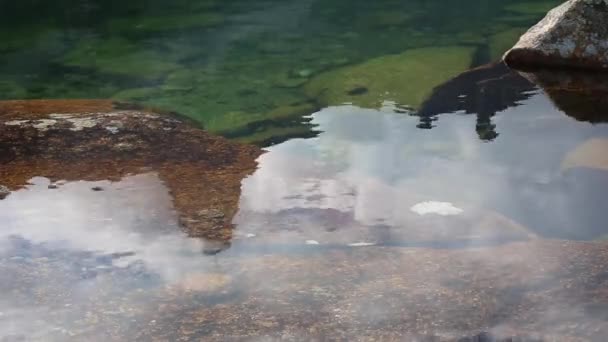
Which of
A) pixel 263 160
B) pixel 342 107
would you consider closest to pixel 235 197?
pixel 263 160

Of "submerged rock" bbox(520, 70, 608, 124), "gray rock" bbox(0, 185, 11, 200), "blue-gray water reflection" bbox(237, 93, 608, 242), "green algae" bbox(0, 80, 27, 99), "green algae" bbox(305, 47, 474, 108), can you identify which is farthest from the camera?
"green algae" bbox(0, 80, 27, 99)

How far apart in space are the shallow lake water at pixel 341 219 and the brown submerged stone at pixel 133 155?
0.29 ft

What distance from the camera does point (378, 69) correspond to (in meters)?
7.52

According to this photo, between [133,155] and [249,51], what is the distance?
381cm

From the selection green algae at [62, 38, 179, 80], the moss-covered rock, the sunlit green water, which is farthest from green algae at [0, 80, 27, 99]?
the moss-covered rock

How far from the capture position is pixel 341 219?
4.07 metres

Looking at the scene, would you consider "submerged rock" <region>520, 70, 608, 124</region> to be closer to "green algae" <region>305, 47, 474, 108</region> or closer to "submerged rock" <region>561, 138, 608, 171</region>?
"submerged rock" <region>561, 138, 608, 171</region>

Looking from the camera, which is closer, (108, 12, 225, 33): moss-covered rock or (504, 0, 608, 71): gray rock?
(504, 0, 608, 71): gray rock

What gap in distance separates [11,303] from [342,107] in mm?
3688

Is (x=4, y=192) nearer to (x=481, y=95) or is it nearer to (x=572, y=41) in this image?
(x=481, y=95)

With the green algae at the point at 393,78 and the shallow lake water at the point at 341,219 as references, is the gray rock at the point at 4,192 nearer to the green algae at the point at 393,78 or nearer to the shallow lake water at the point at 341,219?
the shallow lake water at the point at 341,219

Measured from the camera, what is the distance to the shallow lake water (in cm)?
307

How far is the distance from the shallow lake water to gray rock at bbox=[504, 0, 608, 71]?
0.32 meters

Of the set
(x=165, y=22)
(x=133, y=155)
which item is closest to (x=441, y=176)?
(x=133, y=155)
